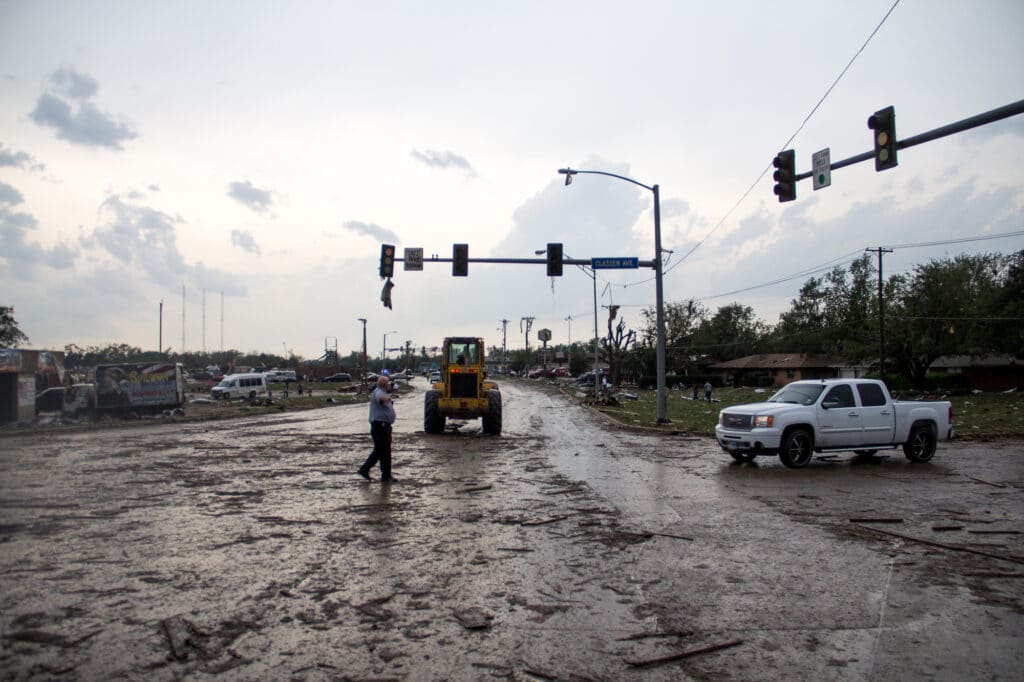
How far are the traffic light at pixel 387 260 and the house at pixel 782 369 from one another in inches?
2504

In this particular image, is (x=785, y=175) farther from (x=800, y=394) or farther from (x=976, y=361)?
(x=976, y=361)

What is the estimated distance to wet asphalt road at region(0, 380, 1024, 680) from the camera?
481cm

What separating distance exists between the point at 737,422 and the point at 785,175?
226 inches

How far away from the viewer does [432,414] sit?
2303 centimetres

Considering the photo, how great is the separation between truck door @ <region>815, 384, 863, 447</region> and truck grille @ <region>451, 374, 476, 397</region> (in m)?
11.1

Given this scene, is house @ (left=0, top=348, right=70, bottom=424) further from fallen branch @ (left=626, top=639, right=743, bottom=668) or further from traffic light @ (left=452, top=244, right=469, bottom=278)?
fallen branch @ (left=626, top=639, right=743, bottom=668)

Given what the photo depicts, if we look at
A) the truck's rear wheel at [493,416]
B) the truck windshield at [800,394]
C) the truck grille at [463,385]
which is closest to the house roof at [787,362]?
the truck's rear wheel at [493,416]

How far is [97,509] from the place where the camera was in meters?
9.87

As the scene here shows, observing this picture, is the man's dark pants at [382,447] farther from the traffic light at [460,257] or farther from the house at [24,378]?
the house at [24,378]

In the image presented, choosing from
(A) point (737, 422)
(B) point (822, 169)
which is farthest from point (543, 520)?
(B) point (822, 169)

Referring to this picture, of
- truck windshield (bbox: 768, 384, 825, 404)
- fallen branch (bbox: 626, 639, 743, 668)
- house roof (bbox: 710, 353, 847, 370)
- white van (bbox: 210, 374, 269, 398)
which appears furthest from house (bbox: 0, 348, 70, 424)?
house roof (bbox: 710, 353, 847, 370)

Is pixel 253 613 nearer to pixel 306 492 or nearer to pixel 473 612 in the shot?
pixel 473 612

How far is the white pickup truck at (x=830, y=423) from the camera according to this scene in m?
15.0

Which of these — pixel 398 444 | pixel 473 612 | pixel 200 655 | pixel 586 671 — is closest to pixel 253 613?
pixel 200 655
